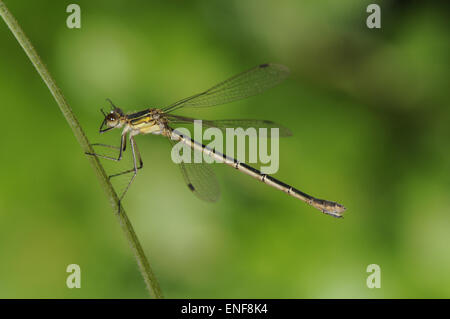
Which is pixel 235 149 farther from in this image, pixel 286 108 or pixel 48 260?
pixel 48 260

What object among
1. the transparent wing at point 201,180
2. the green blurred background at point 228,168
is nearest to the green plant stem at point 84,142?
the transparent wing at point 201,180

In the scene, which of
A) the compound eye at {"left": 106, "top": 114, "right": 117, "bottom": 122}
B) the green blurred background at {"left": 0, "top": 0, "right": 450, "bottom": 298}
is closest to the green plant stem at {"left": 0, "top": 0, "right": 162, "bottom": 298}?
the compound eye at {"left": 106, "top": 114, "right": 117, "bottom": 122}

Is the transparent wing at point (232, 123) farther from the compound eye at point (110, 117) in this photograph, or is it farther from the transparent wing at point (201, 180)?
the compound eye at point (110, 117)

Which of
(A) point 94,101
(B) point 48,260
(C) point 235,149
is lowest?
(B) point 48,260

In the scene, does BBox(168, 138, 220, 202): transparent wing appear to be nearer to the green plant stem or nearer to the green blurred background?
the green blurred background
